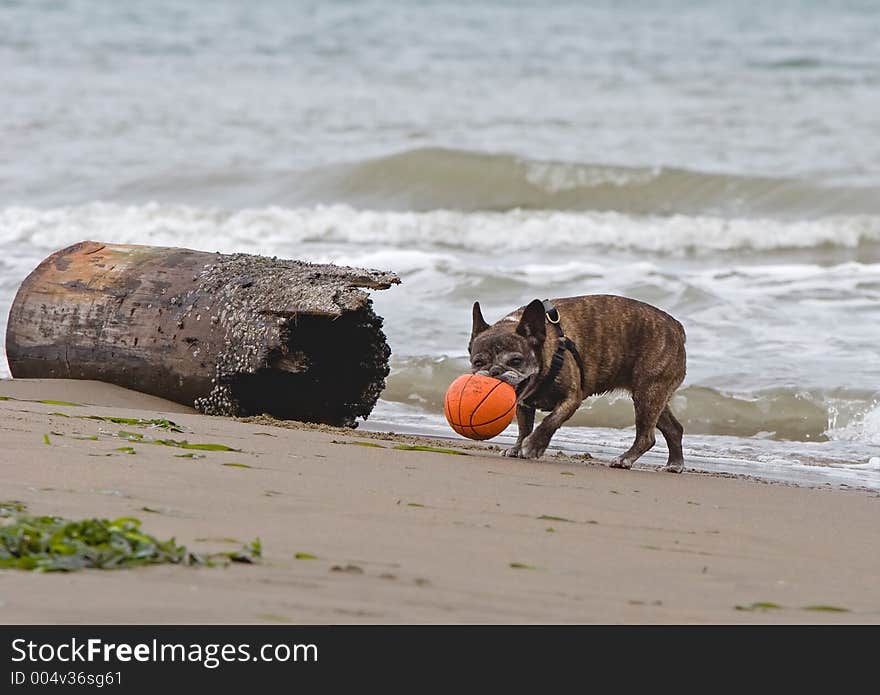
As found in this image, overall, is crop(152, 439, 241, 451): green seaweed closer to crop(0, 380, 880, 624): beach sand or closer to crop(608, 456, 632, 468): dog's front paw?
crop(0, 380, 880, 624): beach sand

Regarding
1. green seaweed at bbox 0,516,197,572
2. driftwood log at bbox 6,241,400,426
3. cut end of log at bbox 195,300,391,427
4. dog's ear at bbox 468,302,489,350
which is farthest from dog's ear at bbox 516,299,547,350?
green seaweed at bbox 0,516,197,572

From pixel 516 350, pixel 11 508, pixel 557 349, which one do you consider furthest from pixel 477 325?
pixel 11 508

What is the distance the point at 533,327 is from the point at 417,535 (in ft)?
8.87

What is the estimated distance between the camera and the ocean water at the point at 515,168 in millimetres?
10039

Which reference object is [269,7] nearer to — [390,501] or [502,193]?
[502,193]

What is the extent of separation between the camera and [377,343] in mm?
7859

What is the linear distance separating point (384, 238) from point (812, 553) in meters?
13.6

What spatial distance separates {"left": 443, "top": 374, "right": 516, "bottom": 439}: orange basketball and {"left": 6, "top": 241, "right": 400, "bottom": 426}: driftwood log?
3.14 feet

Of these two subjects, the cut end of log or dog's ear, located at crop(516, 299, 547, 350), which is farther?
the cut end of log

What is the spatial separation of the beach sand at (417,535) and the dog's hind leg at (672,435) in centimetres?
73

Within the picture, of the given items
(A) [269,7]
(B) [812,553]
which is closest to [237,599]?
(B) [812,553]

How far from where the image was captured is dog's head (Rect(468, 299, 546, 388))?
6.67 meters

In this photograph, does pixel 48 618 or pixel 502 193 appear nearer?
pixel 48 618

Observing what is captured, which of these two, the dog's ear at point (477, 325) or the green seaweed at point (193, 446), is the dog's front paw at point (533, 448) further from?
the green seaweed at point (193, 446)
